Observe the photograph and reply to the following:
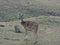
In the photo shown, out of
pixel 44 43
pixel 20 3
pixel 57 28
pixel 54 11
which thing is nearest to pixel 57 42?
pixel 44 43

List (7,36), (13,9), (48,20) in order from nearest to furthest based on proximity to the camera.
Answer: (7,36) < (48,20) < (13,9)

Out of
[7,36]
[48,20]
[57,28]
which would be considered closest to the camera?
[7,36]

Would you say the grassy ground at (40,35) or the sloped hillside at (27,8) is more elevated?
the grassy ground at (40,35)

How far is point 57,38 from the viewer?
576 inches

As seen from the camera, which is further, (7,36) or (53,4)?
(53,4)

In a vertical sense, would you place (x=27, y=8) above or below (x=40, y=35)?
below

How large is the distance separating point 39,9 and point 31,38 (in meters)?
9.39

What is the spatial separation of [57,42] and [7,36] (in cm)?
235

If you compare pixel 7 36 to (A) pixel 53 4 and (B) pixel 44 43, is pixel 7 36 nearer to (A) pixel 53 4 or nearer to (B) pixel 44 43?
(B) pixel 44 43

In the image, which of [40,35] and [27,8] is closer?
[40,35]

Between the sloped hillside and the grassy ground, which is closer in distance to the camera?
the grassy ground

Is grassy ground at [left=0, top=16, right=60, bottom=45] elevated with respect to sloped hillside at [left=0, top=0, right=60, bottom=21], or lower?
elevated

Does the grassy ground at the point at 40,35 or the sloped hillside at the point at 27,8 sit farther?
the sloped hillside at the point at 27,8

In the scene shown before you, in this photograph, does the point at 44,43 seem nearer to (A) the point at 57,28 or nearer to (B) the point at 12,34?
(B) the point at 12,34
